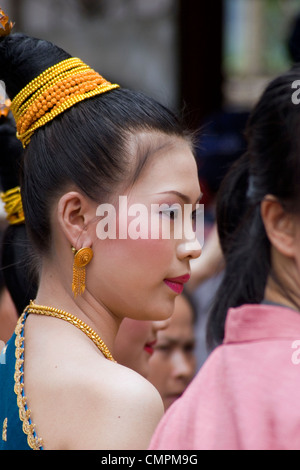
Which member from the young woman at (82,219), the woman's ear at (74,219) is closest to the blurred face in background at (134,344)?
the young woman at (82,219)

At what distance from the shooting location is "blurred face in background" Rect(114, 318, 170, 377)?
1.83 metres

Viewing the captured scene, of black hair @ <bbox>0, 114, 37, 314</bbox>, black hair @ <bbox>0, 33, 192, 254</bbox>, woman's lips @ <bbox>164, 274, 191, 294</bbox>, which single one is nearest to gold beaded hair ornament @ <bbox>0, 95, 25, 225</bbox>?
black hair @ <bbox>0, 114, 37, 314</bbox>

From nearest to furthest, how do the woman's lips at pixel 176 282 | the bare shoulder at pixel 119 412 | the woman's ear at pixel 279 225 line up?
1. the bare shoulder at pixel 119 412
2. the woman's lips at pixel 176 282
3. the woman's ear at pixel 279 225

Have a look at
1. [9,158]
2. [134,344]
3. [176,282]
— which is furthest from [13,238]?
[176,282]

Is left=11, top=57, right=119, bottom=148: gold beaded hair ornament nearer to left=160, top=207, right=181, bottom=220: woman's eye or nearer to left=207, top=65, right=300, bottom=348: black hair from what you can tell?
left=160, top=207, right=181, bottom=220: woman's eye

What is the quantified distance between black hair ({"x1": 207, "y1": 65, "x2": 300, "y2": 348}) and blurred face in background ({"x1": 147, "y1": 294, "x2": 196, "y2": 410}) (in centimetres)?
84

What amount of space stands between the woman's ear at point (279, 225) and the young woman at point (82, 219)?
27 centimetres

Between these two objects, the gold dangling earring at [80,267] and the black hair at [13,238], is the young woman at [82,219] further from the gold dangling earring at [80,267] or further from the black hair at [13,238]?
the black hair at [13,238]

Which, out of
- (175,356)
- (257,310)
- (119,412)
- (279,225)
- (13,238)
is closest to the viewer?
(119,412)

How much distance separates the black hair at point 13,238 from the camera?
5.88 feet

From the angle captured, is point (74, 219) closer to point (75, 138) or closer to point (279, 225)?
point (75, 138)

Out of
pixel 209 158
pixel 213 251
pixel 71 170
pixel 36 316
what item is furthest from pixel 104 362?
pixel 209 158

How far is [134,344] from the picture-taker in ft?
6.10

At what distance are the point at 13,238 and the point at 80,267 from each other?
1.39 ft
